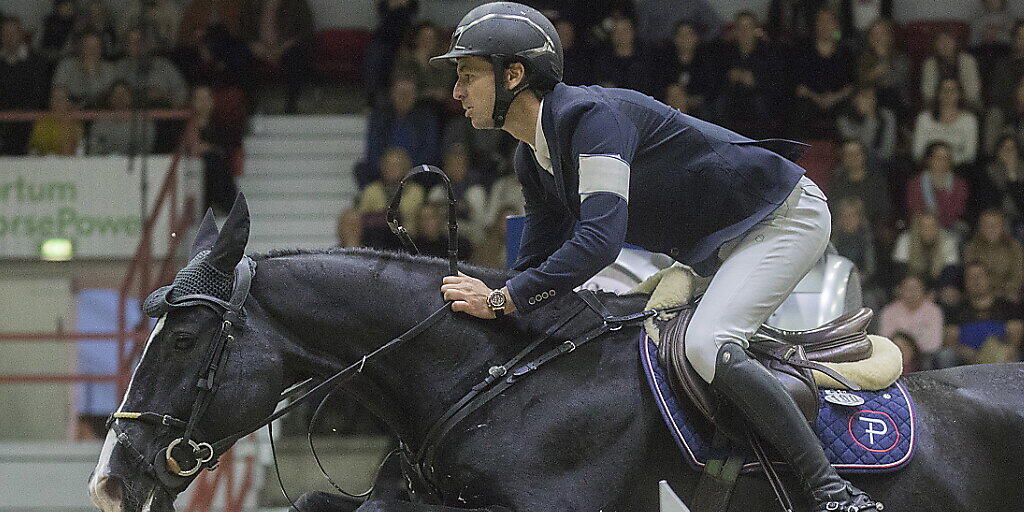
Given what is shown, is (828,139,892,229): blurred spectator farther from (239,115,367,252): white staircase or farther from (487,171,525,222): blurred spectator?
(239,115,367,252): white staircase

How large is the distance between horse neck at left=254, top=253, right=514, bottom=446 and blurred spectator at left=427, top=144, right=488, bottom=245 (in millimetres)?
5003

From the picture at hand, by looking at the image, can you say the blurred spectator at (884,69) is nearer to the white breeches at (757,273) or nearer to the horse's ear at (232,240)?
the white breeches at (757,273)

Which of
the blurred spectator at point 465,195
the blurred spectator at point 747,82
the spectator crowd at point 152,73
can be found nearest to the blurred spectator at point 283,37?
the spectator crowd at point 152,73

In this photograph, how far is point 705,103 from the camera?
919 centimetres

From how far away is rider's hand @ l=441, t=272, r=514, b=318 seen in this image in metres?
3.29

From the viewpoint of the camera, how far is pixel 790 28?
32.4 feet

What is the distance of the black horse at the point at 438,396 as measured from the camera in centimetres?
317

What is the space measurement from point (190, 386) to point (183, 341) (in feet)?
0.37

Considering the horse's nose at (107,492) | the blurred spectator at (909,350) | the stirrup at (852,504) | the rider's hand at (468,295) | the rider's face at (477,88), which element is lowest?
the blurred spectator at (909,350)

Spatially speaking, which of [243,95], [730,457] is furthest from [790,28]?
[730,457]

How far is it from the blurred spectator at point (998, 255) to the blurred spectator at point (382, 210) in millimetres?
3579

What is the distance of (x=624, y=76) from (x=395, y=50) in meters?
1.89

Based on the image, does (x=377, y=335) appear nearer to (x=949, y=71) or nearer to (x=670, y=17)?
(x=670, y=17)

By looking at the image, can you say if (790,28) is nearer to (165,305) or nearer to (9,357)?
(9,357)
